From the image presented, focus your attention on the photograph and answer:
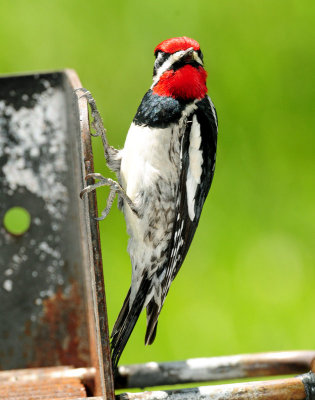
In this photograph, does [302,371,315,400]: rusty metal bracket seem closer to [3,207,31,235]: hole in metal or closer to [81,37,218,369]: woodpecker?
[81,37,218,369]: woodpecker

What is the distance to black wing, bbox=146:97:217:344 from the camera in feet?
7.64

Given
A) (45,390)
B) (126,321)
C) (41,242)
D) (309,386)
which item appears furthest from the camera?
(41,242)

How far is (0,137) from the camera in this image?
8.01 ft

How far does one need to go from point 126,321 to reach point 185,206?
38 centimetres

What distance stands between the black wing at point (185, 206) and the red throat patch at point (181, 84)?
0.16ft

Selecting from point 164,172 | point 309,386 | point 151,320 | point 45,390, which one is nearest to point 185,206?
point 164,172

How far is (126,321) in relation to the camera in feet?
7.45

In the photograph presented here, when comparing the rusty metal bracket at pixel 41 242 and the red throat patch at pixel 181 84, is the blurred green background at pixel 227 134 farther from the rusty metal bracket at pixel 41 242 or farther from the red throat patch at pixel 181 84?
the red throat patch at pixel 181 84

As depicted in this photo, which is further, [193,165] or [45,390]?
[193,165]

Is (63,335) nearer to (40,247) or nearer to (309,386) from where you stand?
(40,247)

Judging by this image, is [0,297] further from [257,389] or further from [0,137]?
[257,389]

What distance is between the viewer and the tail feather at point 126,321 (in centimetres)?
215

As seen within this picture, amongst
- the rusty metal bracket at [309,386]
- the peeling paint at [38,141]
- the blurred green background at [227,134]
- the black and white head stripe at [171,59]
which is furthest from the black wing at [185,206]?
the blurred green background at [227,134]

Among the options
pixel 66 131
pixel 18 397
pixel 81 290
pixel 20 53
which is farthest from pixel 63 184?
pixel 20 53
